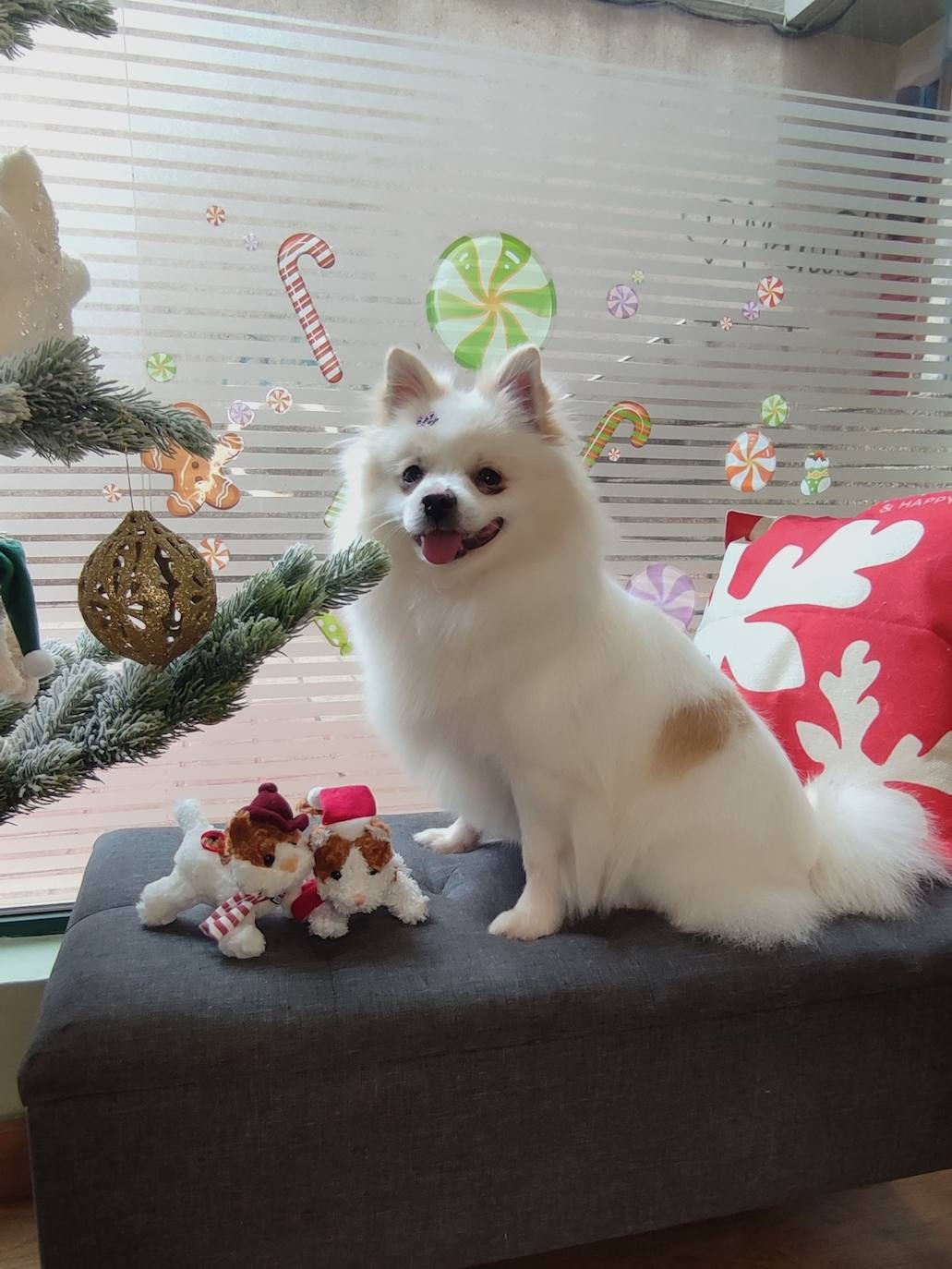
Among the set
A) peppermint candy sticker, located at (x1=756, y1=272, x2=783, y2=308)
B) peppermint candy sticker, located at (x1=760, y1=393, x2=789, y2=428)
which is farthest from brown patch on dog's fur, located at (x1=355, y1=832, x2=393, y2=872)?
peppermint candy sticker, located at (x1=756, y1=272, x2=783, y2=308)

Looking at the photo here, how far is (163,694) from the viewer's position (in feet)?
2.97

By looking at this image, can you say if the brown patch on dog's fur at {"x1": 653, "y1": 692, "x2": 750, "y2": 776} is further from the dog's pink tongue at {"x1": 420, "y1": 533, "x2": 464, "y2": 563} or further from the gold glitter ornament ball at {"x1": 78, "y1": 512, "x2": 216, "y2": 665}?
the gold glitter ornament ball at {"x1": 78, "y1": 512, "x2": 216, "y2": 665}

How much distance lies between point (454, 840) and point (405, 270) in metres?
1.15

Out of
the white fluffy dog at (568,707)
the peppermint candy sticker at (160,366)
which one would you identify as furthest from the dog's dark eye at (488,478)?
the peppermint candy sticker at (160,366)

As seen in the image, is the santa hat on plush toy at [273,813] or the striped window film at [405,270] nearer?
the santa hat on plush toy at [273,813]

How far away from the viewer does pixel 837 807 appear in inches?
53.7

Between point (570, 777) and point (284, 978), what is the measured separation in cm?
48

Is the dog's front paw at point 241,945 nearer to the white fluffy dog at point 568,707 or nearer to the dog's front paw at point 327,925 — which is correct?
the dog's front paw at point 327,925

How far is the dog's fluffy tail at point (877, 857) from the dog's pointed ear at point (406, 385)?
908 millimetres

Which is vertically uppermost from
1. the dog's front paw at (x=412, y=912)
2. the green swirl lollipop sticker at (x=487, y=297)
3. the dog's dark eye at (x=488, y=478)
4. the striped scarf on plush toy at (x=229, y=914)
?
the green swirl lollipop sticker at (x=487, y=297)

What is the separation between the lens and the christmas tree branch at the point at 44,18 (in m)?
0.74

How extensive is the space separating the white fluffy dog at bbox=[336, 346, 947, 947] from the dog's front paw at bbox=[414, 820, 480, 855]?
26 centimetres

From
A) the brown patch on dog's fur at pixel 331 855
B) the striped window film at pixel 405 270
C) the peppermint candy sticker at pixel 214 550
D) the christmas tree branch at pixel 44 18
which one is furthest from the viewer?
the peppermint candy sticker at pixel 214 550

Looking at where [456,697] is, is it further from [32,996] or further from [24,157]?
[32,996]
